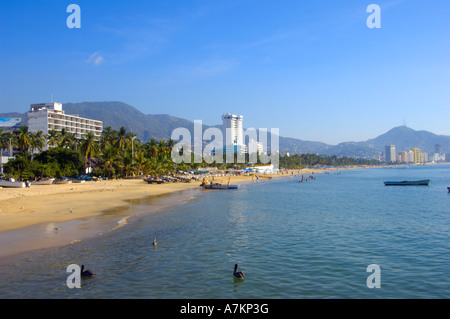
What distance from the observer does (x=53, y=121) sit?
120 meters

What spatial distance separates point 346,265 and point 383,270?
4.94ft

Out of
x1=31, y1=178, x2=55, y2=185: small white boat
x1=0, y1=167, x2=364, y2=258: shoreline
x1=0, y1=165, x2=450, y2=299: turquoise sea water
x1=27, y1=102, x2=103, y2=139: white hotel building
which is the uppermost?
x1=27, y1=102, x2=103, y2=139: white hotel building

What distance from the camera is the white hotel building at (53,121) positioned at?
388 ft

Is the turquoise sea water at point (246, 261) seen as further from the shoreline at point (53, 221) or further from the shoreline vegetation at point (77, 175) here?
the shoreline vegetation at point (77, 175)

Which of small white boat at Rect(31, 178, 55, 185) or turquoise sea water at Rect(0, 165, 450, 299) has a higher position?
small white boat at Rect(31, 178, 55, 185)

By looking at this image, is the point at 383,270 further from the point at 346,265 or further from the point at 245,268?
the point at 245,268

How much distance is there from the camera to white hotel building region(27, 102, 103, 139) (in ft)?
388

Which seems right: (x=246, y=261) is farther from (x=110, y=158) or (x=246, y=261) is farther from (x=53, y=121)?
(x=53, y=121)

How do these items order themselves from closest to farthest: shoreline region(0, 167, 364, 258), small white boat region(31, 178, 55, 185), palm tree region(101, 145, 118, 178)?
shoreline region(0, 167, 364, 258) → small white boat region(31, 178, 55, 185) → palm tree region(101, 145, 118, 178)

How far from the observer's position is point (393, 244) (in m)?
19.5

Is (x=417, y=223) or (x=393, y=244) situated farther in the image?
(x=417, y=223)

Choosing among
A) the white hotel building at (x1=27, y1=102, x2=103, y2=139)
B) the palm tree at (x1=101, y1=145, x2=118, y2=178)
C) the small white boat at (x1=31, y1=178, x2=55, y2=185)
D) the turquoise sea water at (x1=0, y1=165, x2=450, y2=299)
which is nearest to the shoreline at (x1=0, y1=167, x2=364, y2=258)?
the turquoise sea water at (x1=0, y1=165, x2=450, y2=299)

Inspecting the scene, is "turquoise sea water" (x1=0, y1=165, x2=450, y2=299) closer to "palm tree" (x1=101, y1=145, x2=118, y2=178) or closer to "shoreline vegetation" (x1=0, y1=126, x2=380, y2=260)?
"shoreline vegetation" (x1=0, y1=126, x2=380, y2=260)
